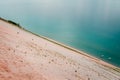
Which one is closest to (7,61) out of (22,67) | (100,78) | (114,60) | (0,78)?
(22,67)

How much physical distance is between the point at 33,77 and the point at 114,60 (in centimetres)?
6589

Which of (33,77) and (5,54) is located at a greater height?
(5,54)

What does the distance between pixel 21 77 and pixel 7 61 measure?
9.15ft

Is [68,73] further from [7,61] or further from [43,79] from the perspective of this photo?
[7,61]

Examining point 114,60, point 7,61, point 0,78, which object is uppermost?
point 114,60

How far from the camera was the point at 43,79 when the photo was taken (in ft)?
60.2

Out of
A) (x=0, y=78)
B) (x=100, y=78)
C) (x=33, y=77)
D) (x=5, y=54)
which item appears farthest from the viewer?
(x=100, y=78)

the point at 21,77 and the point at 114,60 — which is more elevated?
the point at 114,60

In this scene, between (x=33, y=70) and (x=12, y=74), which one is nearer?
(x=12, y=74)

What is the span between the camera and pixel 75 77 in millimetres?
24250

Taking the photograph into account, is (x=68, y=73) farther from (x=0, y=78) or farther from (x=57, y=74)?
(x=0, y=78)

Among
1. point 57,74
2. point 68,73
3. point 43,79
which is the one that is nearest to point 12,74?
point 43,79

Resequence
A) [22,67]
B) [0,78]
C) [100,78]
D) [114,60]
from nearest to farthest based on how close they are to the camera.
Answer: [0,78] → [22,67] → [100,78] → [114,60]

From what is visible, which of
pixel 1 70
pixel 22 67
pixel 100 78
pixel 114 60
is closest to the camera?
pixel 1 70
